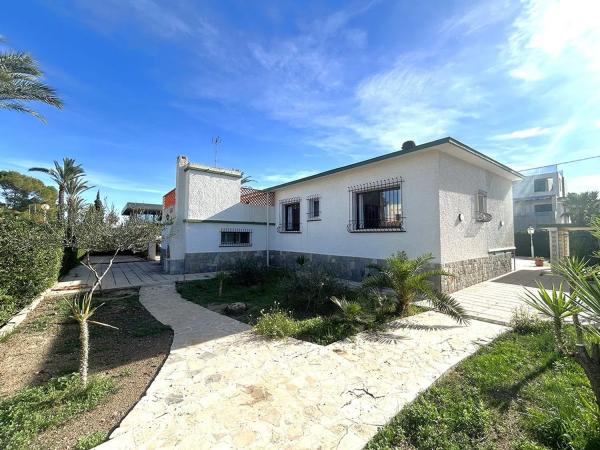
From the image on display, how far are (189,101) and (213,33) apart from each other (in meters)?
3.26

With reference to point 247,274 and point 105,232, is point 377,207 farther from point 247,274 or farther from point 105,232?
point 105,232

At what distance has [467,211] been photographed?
9016mm

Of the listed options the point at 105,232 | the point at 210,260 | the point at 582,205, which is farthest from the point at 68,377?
the point at 582,205

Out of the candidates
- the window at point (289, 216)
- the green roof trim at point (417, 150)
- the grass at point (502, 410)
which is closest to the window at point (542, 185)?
the green roof trim at point (417, 150)

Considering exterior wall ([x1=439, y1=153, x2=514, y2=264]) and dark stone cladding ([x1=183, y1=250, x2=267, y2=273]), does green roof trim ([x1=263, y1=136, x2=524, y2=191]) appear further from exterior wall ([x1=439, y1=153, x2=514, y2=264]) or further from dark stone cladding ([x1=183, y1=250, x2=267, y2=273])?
dark stone cladding ([x1=183, y1=250, x2=267, y2=273])

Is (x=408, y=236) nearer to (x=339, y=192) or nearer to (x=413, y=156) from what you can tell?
(x=413, y=156)

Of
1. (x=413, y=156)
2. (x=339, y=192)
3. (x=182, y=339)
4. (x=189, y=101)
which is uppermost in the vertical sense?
(x=189, y=101)

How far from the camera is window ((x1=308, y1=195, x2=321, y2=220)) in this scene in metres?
12.2

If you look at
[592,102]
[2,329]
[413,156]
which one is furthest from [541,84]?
[2,329]

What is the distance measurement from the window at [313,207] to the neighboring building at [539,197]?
27.9 meters

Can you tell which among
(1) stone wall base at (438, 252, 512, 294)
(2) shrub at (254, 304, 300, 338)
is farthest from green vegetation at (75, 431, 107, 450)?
(1) stone wall base at (438, 252, 512, 294)

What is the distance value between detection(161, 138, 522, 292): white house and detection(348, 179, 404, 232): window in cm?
4

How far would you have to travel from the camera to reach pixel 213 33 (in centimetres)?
723

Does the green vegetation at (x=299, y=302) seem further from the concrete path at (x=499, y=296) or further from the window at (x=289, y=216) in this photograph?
the window at (x=289, y=216)
